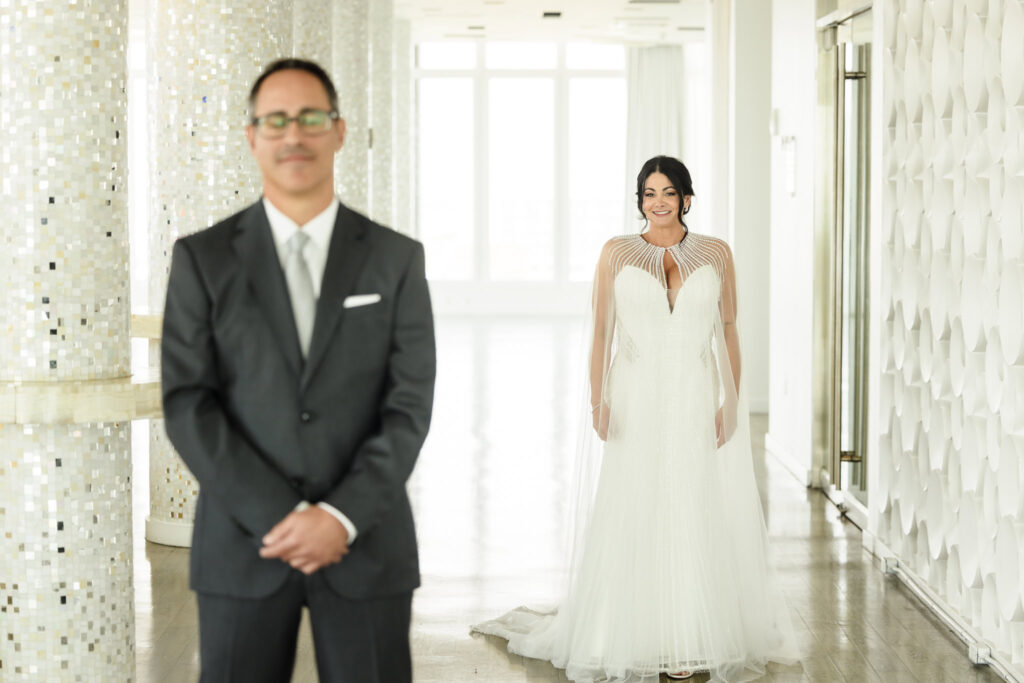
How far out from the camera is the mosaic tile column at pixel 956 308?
4418 mm

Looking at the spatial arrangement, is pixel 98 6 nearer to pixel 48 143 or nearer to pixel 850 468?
pixel 48 143

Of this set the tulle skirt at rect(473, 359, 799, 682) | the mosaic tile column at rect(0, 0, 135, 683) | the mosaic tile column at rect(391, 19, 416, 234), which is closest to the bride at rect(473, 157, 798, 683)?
the tulle skirt at rect(473, 359, 799, 682)

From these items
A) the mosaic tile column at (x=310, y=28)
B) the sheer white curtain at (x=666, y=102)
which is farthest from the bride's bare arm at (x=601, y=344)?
the sheer white curtain at (x=666, y=102)

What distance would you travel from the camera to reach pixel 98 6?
3754mm

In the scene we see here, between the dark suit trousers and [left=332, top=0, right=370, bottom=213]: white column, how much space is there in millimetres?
7595

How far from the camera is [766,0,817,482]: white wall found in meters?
8.21

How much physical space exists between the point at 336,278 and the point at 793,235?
6.70 metres

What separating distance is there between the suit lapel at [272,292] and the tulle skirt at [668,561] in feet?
8.14

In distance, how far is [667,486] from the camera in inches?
184

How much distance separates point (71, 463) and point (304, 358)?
1627 mm

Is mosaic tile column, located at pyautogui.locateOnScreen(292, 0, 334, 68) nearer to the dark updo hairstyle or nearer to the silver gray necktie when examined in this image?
the dark updo hairstyle

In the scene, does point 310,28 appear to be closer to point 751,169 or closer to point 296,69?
point 751,169

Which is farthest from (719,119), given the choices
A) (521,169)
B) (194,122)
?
(521,169)

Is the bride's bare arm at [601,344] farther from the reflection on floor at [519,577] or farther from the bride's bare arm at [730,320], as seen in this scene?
the reflection on floor at [519,577]
